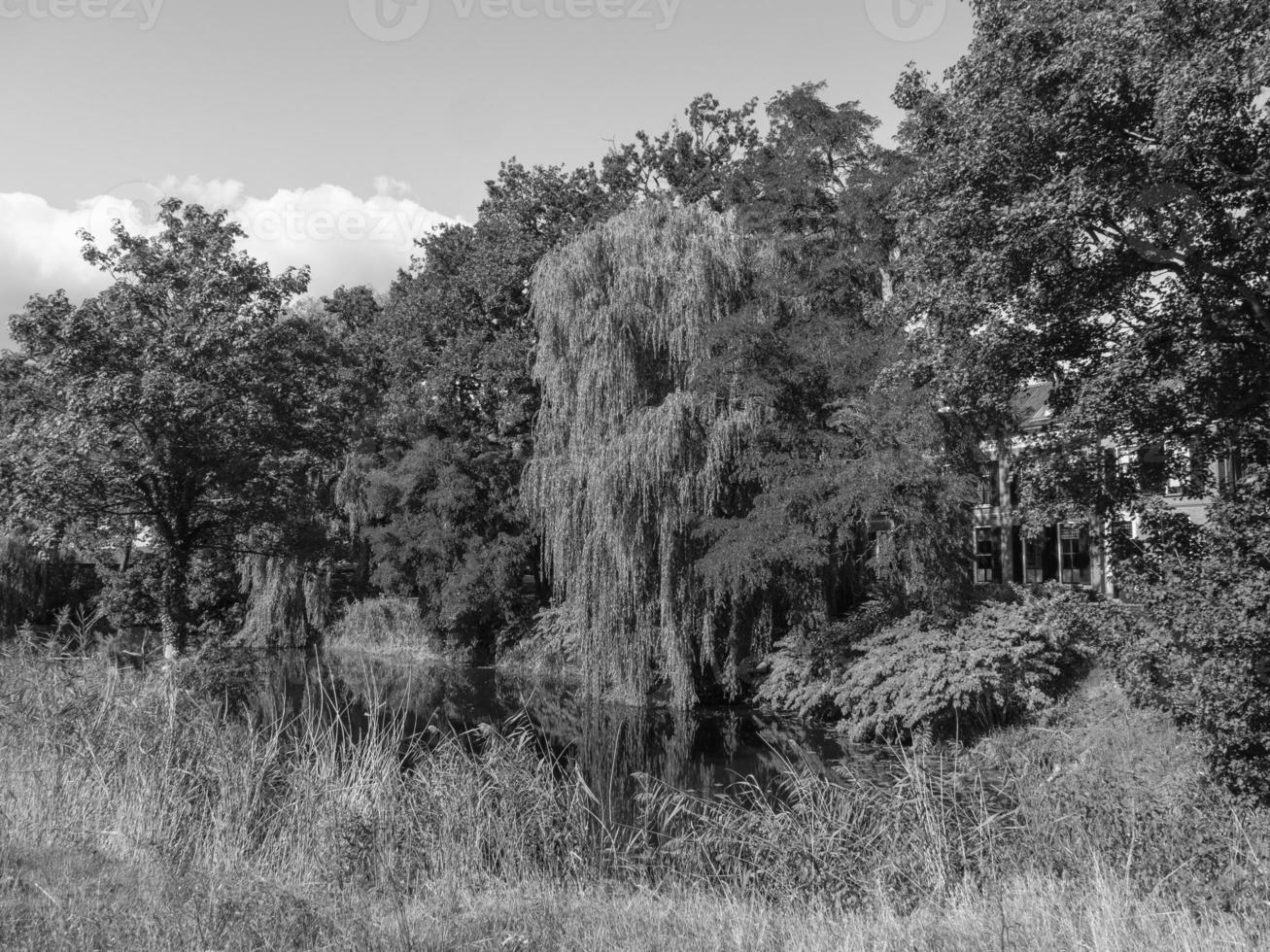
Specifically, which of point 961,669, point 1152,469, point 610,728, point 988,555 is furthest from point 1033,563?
point 1152,469

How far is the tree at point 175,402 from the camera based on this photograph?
722 inches

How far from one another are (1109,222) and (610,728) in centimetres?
1150

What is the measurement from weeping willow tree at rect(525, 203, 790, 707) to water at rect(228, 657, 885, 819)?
4.23ft

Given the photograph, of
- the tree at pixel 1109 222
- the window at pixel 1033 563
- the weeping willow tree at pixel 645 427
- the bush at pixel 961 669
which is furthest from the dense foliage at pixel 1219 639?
the window at pixel 1033 563

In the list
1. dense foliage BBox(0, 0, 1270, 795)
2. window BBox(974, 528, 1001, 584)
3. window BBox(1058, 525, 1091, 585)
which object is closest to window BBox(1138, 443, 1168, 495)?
dense foliage BBox(0, 0, 1270, 795)

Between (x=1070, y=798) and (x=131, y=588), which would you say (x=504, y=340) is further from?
(x=1070, y=798)

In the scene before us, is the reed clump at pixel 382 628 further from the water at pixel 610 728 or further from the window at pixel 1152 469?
the window at pixel 1152 469

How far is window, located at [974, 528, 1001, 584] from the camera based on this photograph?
101 ft

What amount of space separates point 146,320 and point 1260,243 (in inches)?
755

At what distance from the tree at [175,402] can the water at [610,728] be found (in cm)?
383

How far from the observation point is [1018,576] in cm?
3053

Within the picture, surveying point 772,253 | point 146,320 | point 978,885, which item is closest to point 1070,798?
point 978,885

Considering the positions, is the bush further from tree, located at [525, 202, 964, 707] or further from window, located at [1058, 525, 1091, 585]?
window, located at [1058, 525, 1091, 585]

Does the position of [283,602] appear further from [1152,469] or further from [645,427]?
[1152,469]
